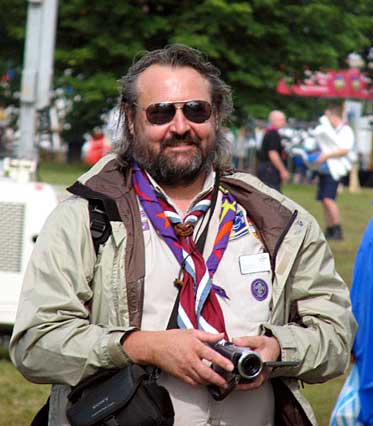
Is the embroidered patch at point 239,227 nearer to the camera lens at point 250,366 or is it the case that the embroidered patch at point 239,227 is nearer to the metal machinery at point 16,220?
the camera lens at point 250,366

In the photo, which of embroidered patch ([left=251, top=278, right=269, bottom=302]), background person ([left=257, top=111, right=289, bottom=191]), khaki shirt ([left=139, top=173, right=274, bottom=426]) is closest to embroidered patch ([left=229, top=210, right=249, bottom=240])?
khaki shirt ([left=139, top=173, right=274, bottom=426])

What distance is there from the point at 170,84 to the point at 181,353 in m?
0.87

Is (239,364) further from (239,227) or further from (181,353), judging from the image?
(239,227)

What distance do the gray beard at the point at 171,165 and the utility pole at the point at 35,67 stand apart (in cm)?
713

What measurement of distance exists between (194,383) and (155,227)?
0.49m

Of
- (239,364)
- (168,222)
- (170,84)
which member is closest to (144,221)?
(168,222)

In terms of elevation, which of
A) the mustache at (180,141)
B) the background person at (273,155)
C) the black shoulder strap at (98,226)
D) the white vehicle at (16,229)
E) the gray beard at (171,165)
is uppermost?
the mustache at (180,141)

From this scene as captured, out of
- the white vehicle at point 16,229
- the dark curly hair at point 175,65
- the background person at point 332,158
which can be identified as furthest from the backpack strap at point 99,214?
the background person at point 332,158

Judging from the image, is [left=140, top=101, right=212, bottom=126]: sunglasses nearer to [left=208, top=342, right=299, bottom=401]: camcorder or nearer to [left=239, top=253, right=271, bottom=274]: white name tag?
[left=239, top=253, right=271, bottom=274]: white name tag

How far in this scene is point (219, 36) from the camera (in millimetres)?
16969

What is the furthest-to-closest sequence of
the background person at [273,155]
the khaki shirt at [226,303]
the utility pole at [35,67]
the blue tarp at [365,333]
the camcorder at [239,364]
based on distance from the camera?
the background person at [273,155], the utility pole at [35,67], the blue tarp at [365,333], the khaki shirt at [226,303], the camcorder at [239,364]

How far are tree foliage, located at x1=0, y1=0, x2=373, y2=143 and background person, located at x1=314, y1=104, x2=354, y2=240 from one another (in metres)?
0.95

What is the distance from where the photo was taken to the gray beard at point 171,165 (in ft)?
11.6

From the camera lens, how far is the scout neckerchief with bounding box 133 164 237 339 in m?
3.39
